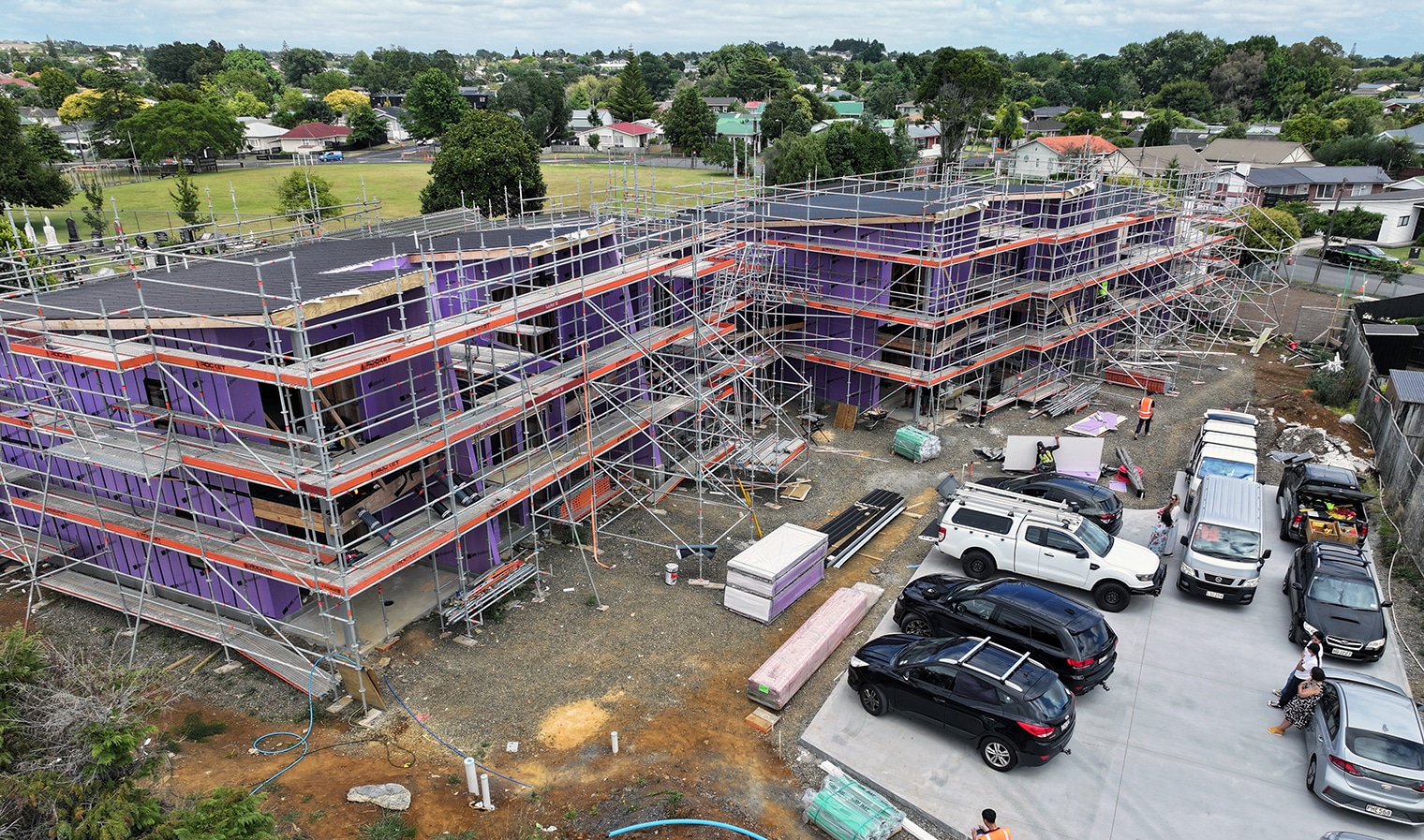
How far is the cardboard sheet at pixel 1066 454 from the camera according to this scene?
67.7ft

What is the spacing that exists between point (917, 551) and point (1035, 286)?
1240 centimetres

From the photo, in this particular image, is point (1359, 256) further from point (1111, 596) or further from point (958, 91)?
point (1111, 596)

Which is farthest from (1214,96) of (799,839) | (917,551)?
(799,839)

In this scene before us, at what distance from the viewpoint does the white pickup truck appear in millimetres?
15016

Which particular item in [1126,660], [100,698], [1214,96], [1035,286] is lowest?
[1126,660]

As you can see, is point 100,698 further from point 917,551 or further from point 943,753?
point 917,551

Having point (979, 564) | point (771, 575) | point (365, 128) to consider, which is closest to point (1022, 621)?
point (979, 564)

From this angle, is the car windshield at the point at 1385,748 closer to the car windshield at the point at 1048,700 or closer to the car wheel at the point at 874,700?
the car windshield at the point at 1048,700

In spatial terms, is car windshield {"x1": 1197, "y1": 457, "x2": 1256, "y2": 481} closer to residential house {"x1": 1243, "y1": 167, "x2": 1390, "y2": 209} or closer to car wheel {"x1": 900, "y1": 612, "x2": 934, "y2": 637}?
car wheel {"x1": 900, "y1": 612, "x2": 934, "y2": 637}

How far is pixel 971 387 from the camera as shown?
85.0 ft

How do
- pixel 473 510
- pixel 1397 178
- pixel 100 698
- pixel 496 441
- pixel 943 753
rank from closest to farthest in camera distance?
pixel 100 698
pixel 943 753
pixel 473 510
pixel 496 441
pixel 1397 178

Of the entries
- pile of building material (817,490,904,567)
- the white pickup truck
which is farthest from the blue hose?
the white pickup truck

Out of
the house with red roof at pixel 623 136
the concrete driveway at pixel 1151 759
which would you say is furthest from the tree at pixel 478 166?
the house with red roof at pixel 623 136

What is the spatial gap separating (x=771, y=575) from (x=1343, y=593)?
968cm
